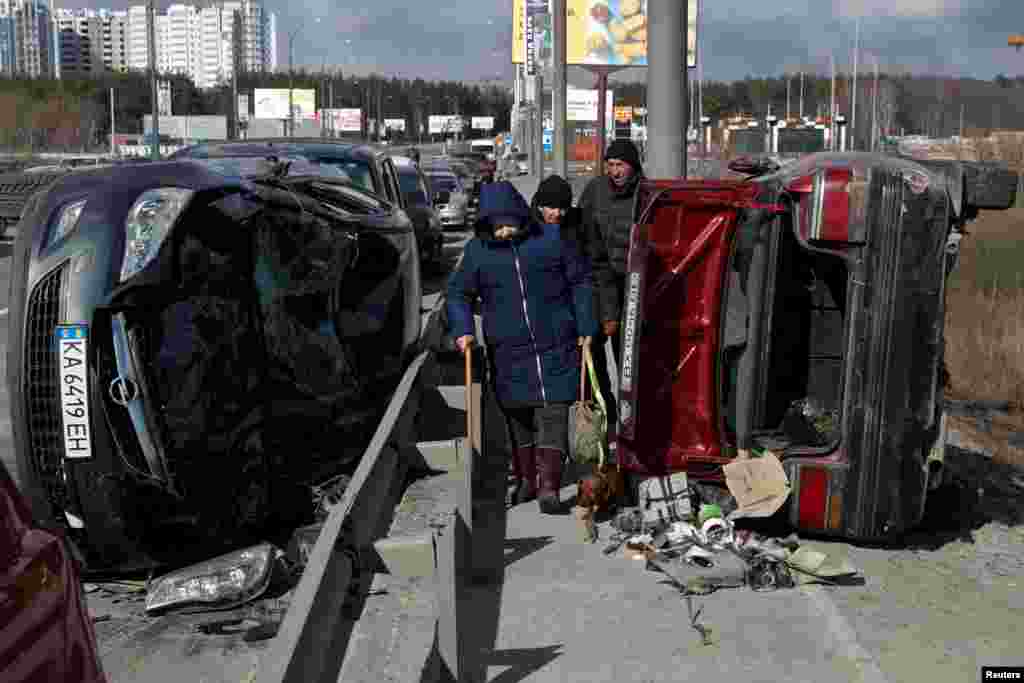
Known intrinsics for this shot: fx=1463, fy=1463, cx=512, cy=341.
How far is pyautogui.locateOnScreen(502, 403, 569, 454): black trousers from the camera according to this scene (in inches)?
330

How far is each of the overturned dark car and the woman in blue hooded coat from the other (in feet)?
4.12

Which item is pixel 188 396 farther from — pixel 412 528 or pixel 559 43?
pixel 559 43

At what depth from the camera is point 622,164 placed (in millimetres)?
9344

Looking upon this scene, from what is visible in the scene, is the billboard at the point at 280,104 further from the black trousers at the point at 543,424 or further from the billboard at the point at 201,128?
the black trousers at the point at 543,424

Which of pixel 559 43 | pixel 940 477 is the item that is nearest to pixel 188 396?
pixel 940 477

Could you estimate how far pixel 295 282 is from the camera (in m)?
7.71

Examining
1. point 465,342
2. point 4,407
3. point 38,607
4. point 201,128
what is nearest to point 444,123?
point 201,128

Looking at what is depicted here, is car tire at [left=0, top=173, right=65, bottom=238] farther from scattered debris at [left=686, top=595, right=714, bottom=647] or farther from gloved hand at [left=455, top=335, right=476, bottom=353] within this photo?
scattered debris at [left=686, top=595, right=714, bottom=647]

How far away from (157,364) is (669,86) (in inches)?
222

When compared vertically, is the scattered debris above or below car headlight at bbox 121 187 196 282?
below

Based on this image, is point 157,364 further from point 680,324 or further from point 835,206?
point 835,206

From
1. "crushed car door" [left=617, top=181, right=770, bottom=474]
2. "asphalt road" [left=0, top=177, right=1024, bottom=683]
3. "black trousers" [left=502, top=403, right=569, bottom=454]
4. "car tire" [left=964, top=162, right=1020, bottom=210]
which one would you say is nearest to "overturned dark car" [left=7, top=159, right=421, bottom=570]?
"asphalt road" [left=0, top=177, right=1024, bottom=683]

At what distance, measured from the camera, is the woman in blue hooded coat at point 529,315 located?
27.6 ft

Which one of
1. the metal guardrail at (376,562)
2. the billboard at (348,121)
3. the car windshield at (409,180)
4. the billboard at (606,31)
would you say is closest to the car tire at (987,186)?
the metal guardrail at (376,562)
